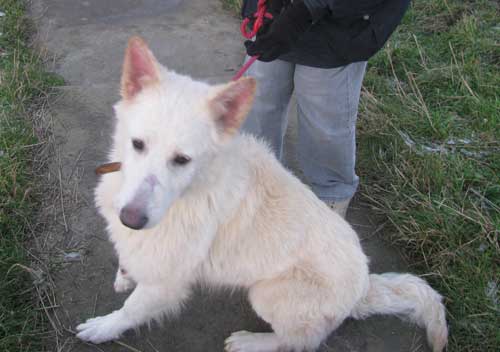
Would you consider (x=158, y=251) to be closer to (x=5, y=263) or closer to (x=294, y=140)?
(x=5, y=263)

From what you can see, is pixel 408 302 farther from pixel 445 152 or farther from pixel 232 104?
pixel 445 152

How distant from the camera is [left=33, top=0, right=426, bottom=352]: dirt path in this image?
2352 mm

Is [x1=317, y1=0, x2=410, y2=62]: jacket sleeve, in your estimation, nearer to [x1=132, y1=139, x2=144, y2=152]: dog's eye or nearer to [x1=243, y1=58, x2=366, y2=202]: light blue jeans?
[x1=243, y1=58, x2=366, y2=202]: light blue jeans

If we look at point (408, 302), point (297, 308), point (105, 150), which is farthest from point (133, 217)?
point (105, 150)

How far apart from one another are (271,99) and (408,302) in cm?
146

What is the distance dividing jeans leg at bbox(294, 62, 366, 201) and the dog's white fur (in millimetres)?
553

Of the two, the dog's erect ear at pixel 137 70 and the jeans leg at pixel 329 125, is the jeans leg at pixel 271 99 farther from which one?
the dog's erect ear at pixel 137 70

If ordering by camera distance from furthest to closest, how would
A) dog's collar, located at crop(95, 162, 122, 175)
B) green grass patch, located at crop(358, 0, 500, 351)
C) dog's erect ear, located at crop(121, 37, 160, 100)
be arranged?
green grass patch, located at crop(358, 0, 500, 351), dog's collar, located at crop(95, 162, 122, 175), dog's erect ear, located at crop(121, 37, 160, 100)

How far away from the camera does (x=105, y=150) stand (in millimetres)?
3279

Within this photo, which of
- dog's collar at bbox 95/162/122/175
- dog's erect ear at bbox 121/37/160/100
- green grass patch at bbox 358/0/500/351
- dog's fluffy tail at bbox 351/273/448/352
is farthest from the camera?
green grass patch at bbox 358/0/500/351

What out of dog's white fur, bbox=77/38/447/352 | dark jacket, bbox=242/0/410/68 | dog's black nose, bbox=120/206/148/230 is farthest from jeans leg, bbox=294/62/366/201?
dog's black nose, bbox=120/206/148/230

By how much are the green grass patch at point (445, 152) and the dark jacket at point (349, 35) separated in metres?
1.26

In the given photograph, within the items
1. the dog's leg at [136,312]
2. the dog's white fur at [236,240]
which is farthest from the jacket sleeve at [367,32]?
the dog's leg at [136,312]

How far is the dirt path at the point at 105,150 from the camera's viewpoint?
235 centimetres
